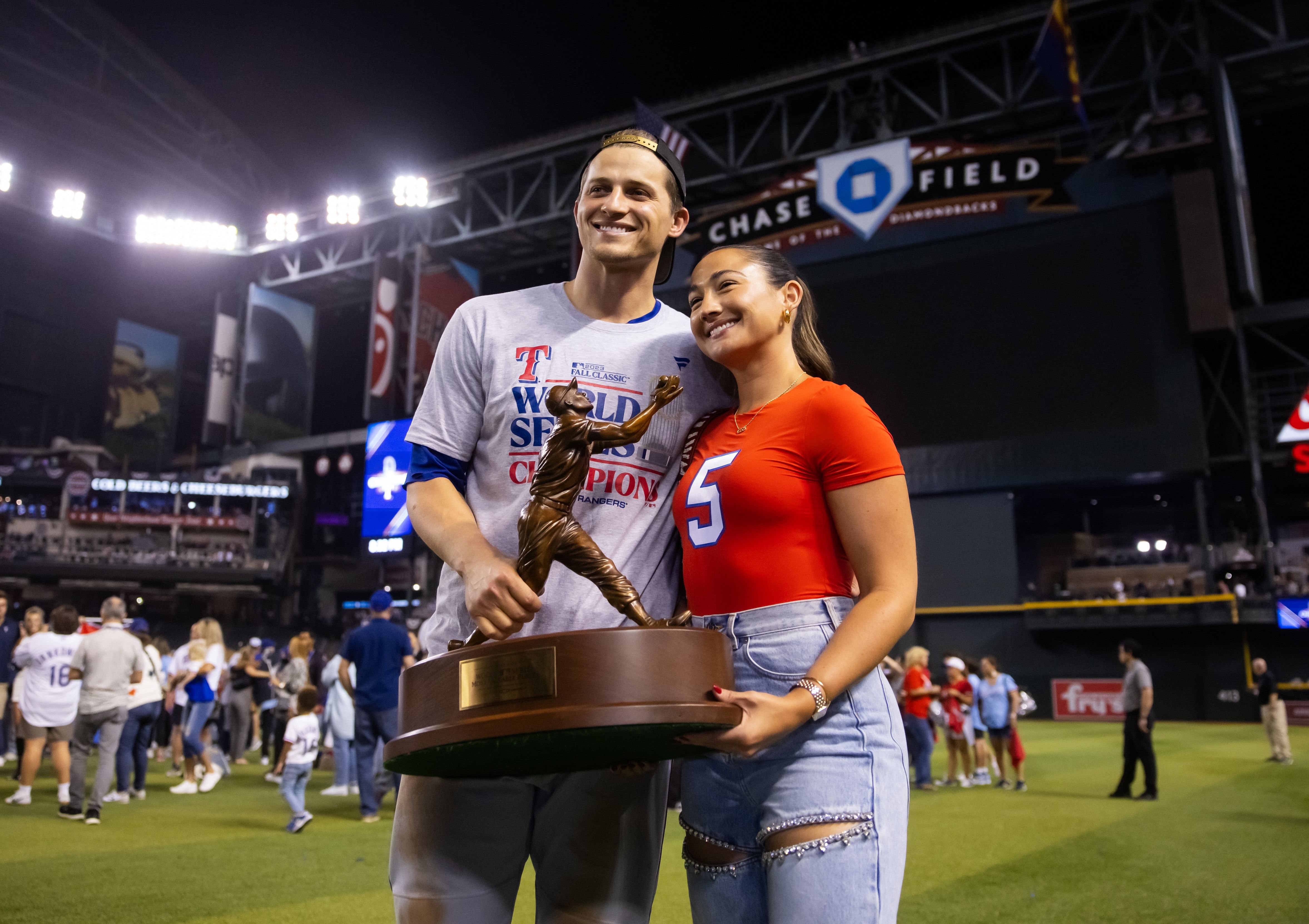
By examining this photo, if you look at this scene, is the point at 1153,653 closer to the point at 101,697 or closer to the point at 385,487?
the point at 385,487

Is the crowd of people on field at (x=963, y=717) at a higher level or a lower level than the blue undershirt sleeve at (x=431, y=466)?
lower

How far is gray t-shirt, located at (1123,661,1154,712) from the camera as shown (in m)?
10.5

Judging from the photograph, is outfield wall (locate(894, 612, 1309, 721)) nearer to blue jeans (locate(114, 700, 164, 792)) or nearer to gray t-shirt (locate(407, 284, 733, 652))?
blue jeans (locate(114, 700, 164, 792))

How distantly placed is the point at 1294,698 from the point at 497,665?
24041 millimetres

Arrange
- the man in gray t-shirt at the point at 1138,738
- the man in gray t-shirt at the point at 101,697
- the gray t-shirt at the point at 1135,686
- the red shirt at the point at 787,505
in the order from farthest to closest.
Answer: the gray t-shirt at the point at 1135,686
the man in gray t-shirt at the point at 1138,738
the man in gray t-shirt at the point at 101,697
the red shirt at the point at 787,505

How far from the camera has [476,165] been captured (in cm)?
3080

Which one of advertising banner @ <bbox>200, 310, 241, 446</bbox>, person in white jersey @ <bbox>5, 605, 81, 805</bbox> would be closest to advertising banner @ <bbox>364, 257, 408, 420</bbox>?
advertising banner @ <bbox>200, 310, 241, 446</bbox>

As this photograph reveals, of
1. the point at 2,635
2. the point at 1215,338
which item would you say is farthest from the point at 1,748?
the point at 1215,338

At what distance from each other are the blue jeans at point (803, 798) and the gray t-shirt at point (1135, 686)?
9.84 metres

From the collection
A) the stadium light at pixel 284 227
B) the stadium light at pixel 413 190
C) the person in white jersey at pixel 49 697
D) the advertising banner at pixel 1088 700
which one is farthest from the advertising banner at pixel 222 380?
the advertising banner at pixel 1088 700

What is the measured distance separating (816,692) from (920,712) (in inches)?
418

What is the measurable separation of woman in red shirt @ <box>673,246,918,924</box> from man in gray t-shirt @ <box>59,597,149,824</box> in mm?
8370

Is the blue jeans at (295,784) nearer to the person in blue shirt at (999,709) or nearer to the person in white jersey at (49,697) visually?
the person in white jersey at (49,697)

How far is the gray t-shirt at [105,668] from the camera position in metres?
8.56
